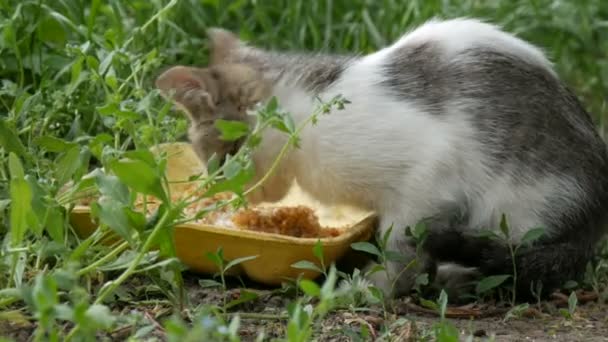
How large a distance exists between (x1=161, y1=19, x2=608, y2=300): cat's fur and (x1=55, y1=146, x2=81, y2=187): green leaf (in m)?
0.61

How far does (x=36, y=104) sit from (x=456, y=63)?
131 cm

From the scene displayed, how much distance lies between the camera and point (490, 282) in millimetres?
3303

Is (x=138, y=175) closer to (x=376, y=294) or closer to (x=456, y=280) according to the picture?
(x=376, y=294)

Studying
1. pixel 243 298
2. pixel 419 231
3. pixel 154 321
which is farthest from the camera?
pixel 419 231

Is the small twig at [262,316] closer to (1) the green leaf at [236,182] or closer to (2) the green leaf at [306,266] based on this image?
(2) the green leaf at [306,266]

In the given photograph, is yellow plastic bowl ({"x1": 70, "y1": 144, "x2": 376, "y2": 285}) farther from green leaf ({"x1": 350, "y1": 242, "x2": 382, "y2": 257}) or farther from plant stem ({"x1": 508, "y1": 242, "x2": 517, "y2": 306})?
plant stem ({"x1": 508, "y1": 242, "x2": 517, "y2": 306})

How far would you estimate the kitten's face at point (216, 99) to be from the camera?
11.3 feet

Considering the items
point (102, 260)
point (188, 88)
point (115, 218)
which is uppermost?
point (188, 88)

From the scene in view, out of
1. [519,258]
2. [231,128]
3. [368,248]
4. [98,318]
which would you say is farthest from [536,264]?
[98,318]

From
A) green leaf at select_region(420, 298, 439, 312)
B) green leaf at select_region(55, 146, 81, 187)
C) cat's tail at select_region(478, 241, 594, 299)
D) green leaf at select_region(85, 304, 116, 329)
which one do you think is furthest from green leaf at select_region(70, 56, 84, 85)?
green leaf at select_region(85, 304, 116, 329)

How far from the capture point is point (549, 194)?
11.3 ft

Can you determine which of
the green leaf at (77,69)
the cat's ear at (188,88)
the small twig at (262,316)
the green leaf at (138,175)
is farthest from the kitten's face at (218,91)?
the green leaf at (138,175)

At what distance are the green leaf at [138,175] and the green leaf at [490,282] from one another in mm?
1120

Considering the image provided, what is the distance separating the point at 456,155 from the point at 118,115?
1.02 meters
